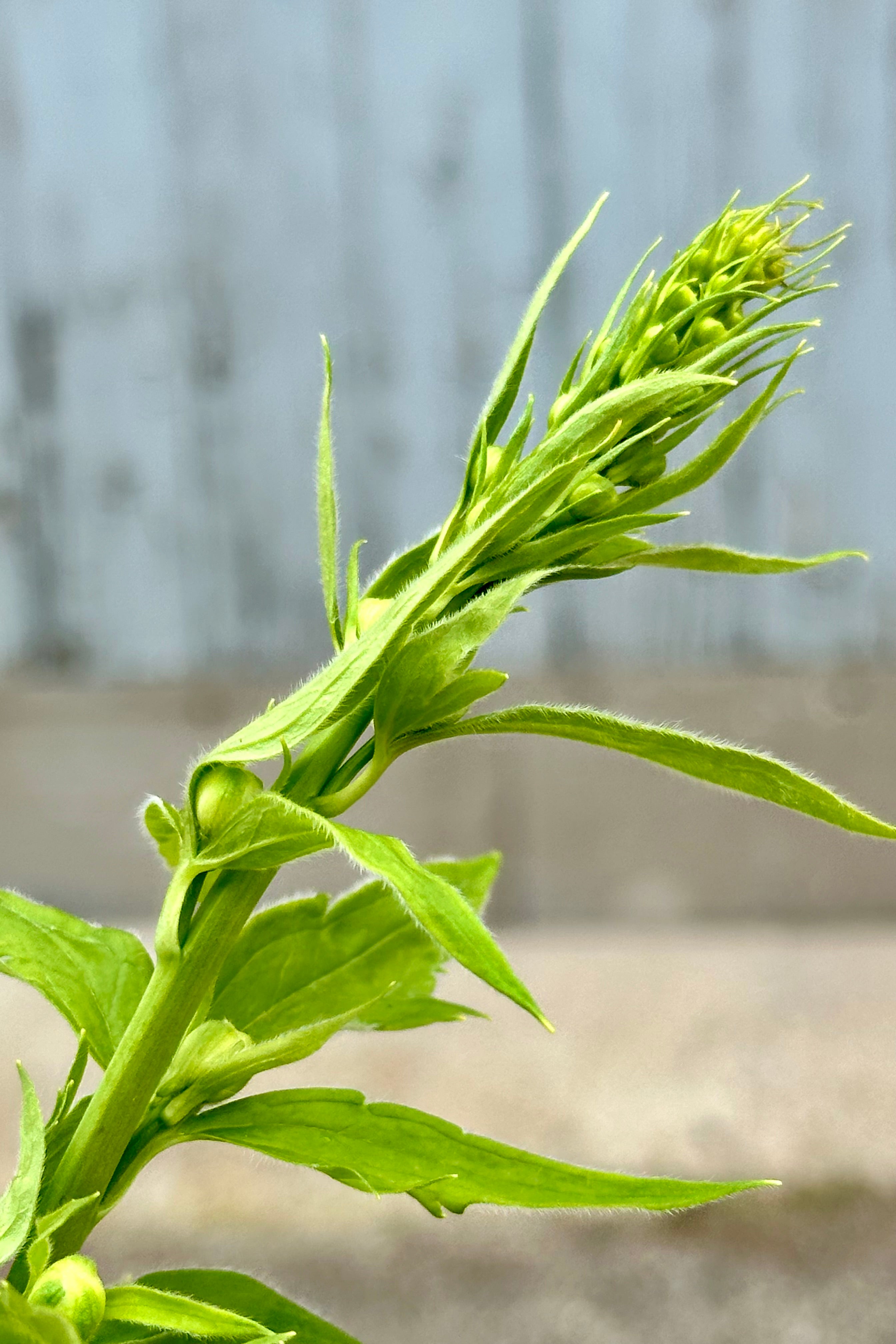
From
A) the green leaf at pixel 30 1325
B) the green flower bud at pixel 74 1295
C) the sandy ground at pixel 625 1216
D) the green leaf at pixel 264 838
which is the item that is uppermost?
the green leaf at pixel 264 838

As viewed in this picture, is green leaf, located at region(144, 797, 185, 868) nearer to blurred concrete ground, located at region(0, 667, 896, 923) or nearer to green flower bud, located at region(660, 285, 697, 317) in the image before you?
green flower bud, located at region(660, 285, 697, 317)

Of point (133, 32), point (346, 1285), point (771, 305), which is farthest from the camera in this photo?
point (133, 32)

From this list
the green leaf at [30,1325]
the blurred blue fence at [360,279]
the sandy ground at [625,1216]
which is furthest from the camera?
the blurred blue fence at [360,279]

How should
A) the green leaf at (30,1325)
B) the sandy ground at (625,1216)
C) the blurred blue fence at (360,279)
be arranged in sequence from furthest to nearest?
the blurred blue fence at (360,279), the sandy ground at (625,1216), the green leaf at (30,1325)

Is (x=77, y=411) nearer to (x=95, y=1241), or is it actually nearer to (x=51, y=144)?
(x=51, y=144)

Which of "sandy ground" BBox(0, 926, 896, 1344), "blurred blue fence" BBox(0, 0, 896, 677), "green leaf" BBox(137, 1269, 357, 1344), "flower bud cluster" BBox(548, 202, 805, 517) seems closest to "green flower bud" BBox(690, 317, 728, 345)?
→ "flower bud cluster" BBox(548, 202, 805, 517)

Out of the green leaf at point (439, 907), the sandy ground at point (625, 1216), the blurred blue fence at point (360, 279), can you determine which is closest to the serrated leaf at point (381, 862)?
the green leaf at point (439, 907)

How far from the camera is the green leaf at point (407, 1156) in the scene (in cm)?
12

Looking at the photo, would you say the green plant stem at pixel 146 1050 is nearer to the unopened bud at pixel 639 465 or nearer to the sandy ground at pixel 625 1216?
the unopened bud at pixel 639 465

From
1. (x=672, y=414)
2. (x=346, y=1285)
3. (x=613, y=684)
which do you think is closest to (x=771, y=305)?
(x=672, y=414)

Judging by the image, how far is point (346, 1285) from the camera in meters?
0.60

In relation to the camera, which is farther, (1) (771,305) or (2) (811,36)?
(2) (811,36)

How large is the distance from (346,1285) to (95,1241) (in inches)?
4.7

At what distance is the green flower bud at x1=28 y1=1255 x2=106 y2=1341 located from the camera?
104mm
